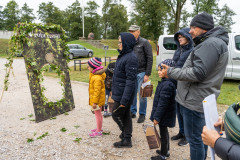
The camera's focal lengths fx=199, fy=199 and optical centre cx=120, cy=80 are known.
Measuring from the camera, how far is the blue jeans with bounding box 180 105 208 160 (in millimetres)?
2279

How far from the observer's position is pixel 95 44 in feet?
109

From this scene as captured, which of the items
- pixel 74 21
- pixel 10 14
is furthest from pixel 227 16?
pixel 10 14

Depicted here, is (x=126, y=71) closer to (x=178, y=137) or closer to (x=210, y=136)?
(x=178, y=137)

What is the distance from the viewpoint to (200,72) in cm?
202

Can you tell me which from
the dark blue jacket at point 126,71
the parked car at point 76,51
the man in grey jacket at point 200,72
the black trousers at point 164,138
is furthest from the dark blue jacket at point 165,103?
the parked car at point 76,51

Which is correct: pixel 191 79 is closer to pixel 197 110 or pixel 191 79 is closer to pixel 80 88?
pixel 197 110

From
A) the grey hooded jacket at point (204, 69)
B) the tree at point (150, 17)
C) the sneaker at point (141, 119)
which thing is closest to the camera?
the grey hooded jacket at point (204, 69)

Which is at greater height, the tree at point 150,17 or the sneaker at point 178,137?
the tree at point 150,17

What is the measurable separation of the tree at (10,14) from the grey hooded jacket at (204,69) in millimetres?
67594

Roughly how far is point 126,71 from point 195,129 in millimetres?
1270

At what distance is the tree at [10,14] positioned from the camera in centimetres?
6000

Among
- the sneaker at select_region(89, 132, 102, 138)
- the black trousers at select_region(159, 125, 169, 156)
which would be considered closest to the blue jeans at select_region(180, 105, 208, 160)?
the black trousers at select_region(159, 125, 169, 156)

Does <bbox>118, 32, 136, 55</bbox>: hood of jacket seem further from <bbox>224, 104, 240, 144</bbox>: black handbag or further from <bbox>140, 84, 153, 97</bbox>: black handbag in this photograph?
<bbox>224, 104, 240, 144</bbox>: black handbag

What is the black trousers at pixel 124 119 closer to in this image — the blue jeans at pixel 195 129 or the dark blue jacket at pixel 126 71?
the dark blue jacket at pixel 126 71
